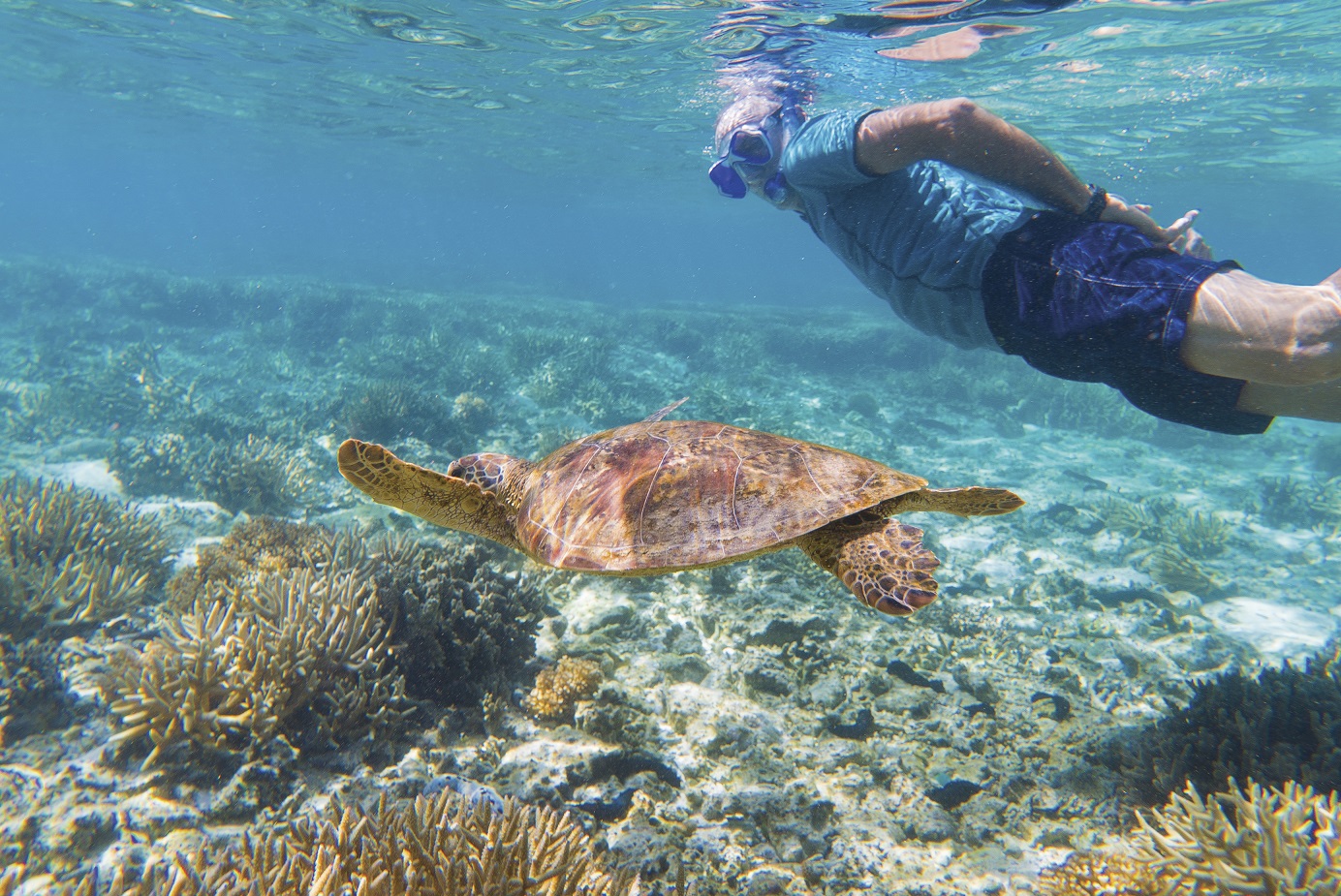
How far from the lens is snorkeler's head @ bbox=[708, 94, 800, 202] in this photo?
446 cm

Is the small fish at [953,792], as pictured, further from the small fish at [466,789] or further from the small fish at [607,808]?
the small fish at [466,789]

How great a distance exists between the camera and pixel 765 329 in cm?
2211

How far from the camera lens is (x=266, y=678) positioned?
3.56 m

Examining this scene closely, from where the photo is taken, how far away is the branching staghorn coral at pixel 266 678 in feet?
11.1

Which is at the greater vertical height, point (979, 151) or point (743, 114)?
point (743, 114)

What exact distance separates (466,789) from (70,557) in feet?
14.5

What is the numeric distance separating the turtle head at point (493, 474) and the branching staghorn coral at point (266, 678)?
1421mm

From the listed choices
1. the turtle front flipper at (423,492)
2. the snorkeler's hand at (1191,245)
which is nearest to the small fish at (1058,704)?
the snorkeler's hand at (1191,245)

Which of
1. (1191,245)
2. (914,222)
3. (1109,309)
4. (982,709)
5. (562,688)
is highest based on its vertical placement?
(1191,245)

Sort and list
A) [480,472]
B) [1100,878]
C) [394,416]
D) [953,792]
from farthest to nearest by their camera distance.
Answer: [394,416]
[953,792]
[480,472]
[1100,878]

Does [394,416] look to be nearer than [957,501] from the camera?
No

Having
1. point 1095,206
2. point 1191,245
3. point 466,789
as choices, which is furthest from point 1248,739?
point 466,789

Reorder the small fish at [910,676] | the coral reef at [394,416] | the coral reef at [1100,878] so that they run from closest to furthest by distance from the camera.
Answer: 1. the coral reef at [1100,878]
2. the small fish at [910,676]
3. the coral reef at [394,416]

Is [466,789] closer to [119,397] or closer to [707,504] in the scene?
[707,504]
